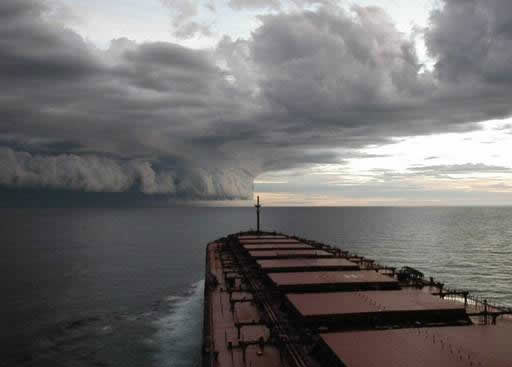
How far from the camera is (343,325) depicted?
35344 mm

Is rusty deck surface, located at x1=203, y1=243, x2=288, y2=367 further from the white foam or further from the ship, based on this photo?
the white foam

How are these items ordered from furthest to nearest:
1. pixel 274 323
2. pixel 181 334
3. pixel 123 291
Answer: pixel 123 291 < pixel 181 334 < pixel 274 323

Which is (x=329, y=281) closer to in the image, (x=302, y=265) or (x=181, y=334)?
(x=302, y=265)

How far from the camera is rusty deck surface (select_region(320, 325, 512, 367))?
26.5 meters

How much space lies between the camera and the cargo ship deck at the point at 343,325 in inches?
1107

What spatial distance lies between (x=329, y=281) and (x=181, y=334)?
2642 cm

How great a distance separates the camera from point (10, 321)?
65500 millimetres

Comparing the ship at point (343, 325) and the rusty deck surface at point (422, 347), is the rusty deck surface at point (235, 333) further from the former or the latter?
the rusty deck surface at point (422, 347)

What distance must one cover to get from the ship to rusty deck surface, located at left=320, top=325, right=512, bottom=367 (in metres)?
0.06

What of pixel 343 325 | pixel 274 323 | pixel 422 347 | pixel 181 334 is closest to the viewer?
pixel 422 347

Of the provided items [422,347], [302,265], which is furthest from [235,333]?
[302,265]

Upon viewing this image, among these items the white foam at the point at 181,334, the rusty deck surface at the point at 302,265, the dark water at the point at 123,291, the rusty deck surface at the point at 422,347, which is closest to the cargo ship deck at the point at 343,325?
the rusty deck surface at the point at 422,347

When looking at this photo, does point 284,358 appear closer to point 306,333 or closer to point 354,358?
point 306,333

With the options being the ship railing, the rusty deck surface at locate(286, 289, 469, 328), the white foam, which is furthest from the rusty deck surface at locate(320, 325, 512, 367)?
the white foam
